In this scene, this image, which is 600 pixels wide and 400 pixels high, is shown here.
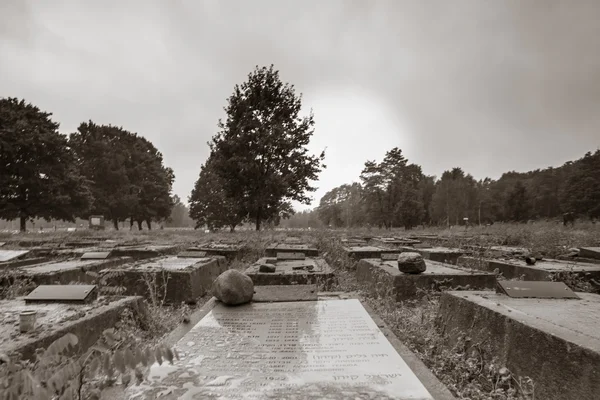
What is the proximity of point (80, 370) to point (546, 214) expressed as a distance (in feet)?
223

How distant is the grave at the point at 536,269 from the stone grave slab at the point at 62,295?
20.2 feet

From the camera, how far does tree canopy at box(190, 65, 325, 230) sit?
19.8m

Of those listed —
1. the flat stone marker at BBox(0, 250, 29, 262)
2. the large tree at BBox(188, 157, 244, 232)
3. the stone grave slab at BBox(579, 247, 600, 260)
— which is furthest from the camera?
the large tree at BBox(188, 157, 244, 232)

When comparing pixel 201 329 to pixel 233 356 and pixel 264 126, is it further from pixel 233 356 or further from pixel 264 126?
pixel 264 126

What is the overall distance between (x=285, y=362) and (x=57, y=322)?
83.6 inches

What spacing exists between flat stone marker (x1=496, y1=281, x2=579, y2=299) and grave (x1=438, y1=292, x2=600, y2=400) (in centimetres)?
8

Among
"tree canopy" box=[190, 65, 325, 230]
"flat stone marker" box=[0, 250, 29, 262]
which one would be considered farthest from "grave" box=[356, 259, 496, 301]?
"tree canopy" box=[190, 65, 325, 230]

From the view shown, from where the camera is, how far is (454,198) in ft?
173

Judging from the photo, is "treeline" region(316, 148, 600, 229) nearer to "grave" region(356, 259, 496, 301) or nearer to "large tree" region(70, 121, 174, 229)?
"grave" region(356, 259, 496, 301)

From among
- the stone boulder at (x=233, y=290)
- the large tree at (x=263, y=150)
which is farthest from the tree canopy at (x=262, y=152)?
the stone boulder at (x=233, y=290)

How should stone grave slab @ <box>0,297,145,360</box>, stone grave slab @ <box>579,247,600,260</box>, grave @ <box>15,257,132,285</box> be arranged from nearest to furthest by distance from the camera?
1. stone grave slab @ <box>0,297,145,360</box>
2. grave @ <box>15,257,132,285</box>
3. stone grave slab @ <box>579,247,600,260</box>

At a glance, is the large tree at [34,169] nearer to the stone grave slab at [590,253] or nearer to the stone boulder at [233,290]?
the stone boulder at [233,290]

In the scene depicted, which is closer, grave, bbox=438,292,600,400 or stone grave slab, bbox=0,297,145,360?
grave, bbox=438,292,600,400

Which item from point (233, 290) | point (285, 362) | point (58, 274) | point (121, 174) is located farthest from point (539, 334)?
point (121, 174)
